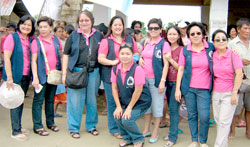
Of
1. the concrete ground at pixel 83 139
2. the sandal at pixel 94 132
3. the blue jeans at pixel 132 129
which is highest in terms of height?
the blue jeans at pixel 132 129

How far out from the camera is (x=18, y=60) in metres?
3.90

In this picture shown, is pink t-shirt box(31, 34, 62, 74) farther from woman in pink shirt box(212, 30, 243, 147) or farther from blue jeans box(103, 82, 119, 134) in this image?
woman in pink shirt box(212, 30, 243, 147)

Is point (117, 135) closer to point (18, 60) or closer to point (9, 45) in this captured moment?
point (18, 60)

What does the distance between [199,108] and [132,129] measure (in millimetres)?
941

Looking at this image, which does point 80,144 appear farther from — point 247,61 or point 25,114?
point 247,61

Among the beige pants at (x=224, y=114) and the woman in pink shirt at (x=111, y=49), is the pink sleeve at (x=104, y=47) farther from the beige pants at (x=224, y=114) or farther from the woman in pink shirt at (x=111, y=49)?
the beige pants at (x=224, y=114)

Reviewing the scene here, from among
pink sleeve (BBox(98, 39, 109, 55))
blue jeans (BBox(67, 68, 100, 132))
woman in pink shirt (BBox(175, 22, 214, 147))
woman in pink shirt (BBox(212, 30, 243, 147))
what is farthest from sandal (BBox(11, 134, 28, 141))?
woman in pink shirt (BBox(212, 30, 243, 147))

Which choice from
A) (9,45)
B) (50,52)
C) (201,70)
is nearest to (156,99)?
(201,70)

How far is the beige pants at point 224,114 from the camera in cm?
340

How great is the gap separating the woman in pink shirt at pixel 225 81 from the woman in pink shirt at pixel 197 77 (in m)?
0.11

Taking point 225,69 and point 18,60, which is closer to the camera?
point 225,69

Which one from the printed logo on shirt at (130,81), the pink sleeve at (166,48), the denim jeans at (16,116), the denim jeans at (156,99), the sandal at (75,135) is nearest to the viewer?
the printed logo on shirt at (130,81)

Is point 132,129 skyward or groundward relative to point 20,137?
skyward

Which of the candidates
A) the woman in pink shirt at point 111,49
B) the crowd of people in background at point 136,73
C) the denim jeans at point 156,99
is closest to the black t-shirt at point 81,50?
the crowd of people in background at point 136,73
